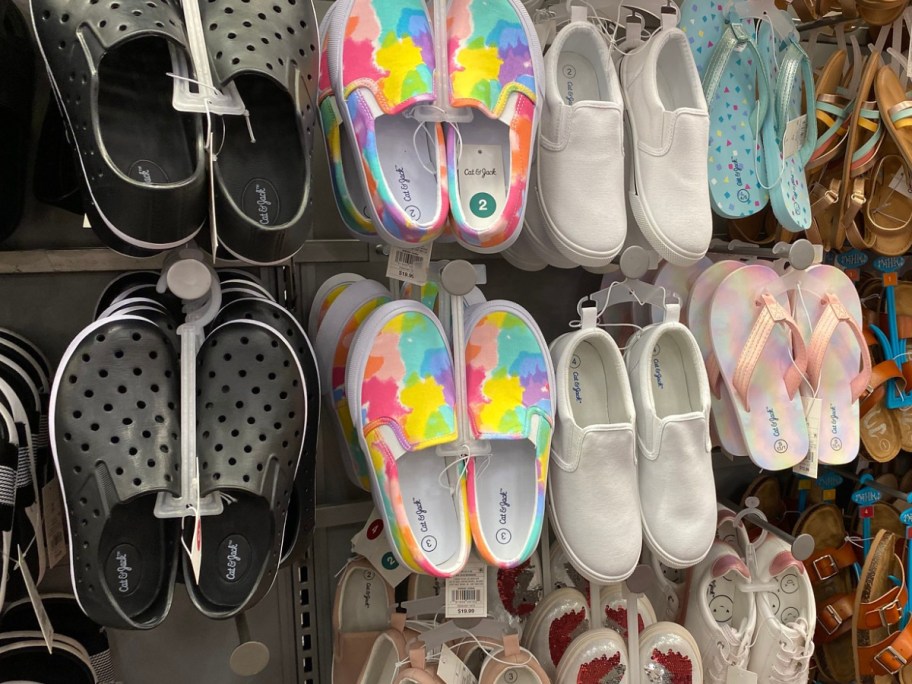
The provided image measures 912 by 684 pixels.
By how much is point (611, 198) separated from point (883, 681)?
1.24 metres

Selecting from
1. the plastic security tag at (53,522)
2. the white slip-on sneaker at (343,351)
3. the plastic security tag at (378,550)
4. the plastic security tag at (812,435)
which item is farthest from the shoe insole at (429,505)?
the plastic security tag at (812,435)

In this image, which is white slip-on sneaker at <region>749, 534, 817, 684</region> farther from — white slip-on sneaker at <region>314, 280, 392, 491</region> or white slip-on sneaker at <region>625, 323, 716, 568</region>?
white slip-on sneaker at <region>314, 280, 392, 491</region>

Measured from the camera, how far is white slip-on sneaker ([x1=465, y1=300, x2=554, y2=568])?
3.04 feet

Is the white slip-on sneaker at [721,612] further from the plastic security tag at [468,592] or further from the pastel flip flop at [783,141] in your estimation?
the pastel flip flop at [783,141]

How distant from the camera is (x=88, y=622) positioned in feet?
3.29

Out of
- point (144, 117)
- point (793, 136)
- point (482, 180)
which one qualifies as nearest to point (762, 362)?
point (793, 136)

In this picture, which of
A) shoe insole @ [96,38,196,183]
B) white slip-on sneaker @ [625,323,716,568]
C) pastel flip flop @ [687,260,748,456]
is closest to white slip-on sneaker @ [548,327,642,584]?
white slip-on sneaker @ [625,323,716,568]

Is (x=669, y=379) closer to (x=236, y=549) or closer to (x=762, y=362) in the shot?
(x=762, y=362)

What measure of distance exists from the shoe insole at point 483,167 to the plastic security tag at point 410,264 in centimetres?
9

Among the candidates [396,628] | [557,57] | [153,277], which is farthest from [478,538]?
[557,57]

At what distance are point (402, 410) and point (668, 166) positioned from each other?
0.54 meters

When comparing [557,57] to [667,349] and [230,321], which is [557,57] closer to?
[667,349]

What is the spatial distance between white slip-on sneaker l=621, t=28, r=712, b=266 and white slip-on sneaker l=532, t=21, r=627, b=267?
0.06 meters

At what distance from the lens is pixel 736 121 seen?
47.1 inches
